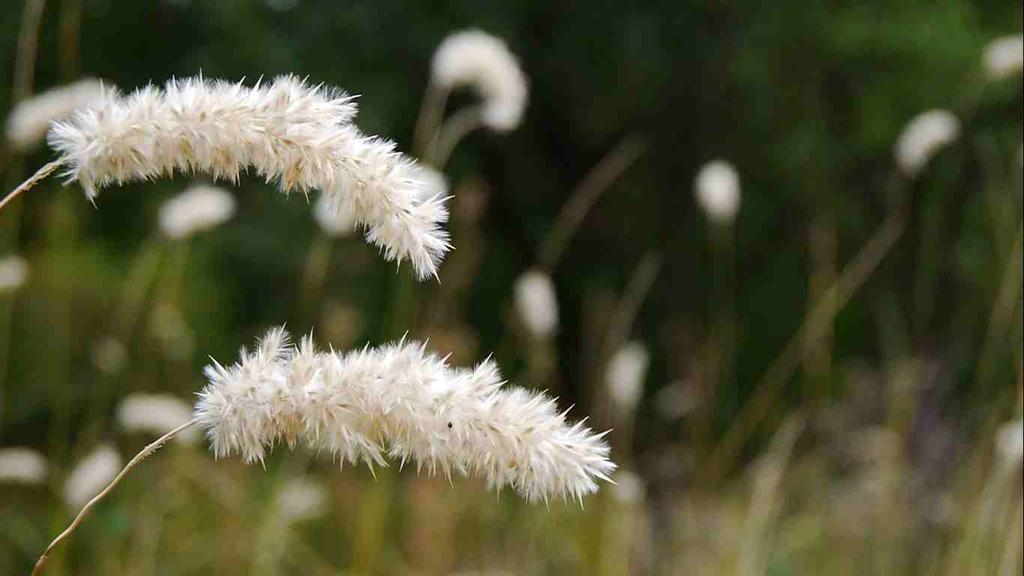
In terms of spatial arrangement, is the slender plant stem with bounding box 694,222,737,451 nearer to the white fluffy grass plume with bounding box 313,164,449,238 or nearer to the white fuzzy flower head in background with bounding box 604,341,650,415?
the white fuzzy flower head in background with bounding box 604,341,650,415

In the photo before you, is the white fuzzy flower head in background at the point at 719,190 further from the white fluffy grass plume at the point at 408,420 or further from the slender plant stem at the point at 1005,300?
the white fluffy grass plume at the point at 408,420

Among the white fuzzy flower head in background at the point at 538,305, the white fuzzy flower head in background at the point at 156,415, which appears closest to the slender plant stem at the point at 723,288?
the white fuzzy flower head in background at the point at 538,305

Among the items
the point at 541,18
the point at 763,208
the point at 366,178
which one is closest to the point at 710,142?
the point at 763,208

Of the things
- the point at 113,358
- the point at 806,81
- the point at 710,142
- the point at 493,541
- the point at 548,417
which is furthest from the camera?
the point at 710,142

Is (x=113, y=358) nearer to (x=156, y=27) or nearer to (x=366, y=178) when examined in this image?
(x=366, y=178)

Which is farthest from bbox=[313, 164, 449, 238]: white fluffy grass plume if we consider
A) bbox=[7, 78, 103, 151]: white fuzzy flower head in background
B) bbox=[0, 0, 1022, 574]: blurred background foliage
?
bbox=[0, 0, 1022, 574]: blurred background foliage
